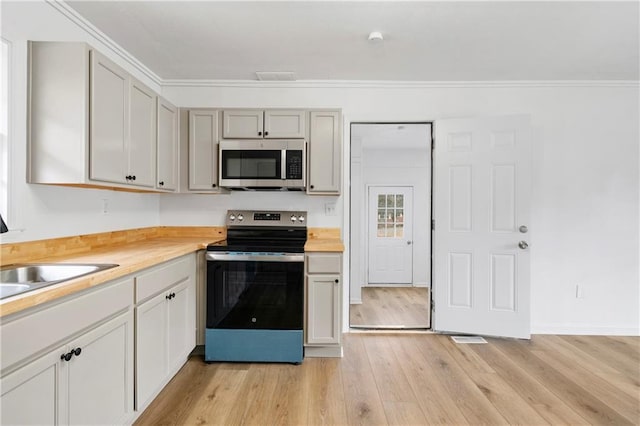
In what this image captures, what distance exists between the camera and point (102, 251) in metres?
2.21

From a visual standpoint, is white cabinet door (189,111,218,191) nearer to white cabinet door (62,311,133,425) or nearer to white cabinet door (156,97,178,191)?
white cabinet door (156,97,178,191)

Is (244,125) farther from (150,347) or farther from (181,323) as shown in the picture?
(150,347)

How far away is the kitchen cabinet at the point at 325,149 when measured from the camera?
2.94 m

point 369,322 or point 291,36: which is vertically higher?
point 291,36

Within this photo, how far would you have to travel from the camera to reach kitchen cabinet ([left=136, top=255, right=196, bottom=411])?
1.87m

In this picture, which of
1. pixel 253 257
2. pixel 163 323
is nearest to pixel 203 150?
pixel 253 257

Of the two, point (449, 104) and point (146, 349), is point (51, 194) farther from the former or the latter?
point (449, 104)

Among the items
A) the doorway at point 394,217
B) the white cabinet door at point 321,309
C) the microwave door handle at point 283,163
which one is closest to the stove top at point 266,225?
the microwave door handle at point 283,163

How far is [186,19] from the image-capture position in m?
2.20

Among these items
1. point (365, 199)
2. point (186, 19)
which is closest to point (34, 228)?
point (186, 19)

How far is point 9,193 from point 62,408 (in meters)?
1.17

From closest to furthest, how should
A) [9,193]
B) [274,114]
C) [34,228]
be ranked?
[9,193], [34,228], [274,114]

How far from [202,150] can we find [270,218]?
34.4 inches

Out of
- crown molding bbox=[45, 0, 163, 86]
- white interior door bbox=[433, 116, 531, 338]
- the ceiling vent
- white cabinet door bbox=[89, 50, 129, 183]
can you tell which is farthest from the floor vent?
crown molding bbox=[45, 0, 163, 86]
